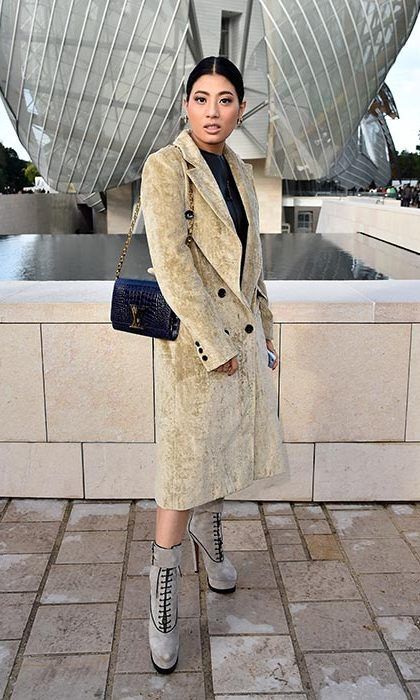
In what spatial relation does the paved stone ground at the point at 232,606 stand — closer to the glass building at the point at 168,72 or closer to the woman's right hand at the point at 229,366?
the woman's right hand at the point at 229,366

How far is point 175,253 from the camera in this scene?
2.06m

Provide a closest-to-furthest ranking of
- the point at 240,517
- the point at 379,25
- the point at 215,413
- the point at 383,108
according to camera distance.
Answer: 1. the point at 215,413
2. the point at 240,517
3. the point at 379,25
4. the point at 383,108

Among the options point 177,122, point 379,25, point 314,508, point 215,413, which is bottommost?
point 314,508

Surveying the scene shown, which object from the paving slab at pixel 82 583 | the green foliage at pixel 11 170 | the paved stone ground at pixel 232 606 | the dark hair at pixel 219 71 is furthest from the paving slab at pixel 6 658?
the green foliage at pixel 11 170

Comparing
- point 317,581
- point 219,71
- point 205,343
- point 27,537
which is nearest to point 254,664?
point 317,581

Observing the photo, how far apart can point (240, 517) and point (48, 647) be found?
4.26ft

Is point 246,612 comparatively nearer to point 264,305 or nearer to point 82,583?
point 82,583

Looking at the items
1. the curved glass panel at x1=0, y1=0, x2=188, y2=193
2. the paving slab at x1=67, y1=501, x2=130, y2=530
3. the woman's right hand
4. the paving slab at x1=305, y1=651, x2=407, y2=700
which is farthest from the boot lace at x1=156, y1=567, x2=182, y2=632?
the curved glass panel at x1=0, y1=0, x2=188, y2=193

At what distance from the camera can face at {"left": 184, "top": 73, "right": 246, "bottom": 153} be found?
2.14 meters

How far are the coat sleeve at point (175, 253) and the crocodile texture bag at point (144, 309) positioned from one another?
7 cm

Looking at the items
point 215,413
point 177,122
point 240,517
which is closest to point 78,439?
point 240,517

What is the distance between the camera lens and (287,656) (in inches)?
93.7

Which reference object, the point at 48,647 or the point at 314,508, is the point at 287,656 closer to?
the point at 48,647

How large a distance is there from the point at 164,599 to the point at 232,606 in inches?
17.1
